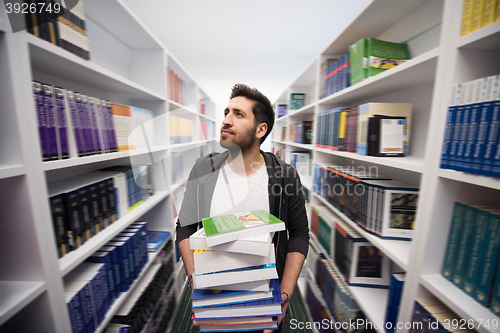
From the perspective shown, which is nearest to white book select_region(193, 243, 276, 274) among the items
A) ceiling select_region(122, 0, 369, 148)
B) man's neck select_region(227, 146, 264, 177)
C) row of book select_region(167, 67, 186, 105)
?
man's neck select_region(227, 146, 264, 177)

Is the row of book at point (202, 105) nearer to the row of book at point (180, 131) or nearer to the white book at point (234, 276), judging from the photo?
the row of book at point (180, 131)

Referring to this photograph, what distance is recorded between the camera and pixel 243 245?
60 centimetres

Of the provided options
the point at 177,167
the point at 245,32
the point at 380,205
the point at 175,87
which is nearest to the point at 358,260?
the point at 380,205

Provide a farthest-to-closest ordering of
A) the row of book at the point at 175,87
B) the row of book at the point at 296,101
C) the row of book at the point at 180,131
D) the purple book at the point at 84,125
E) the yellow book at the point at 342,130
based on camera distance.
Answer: the row of book at the point at 296,101 < the row of book at the point at 175,87 < the row of book at the point at 180,131 < the yellow book at the point at 342,130 < the purple book at the point at 84,125

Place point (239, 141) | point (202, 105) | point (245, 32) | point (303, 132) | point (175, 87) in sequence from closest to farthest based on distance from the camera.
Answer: point (239, 141) < point (175, 87) < point (303, 132) < point (245, 32) < point (202, 105)

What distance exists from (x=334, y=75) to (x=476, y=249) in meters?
1.27

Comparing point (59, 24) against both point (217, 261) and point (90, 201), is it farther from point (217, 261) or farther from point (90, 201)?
point (217, 261)

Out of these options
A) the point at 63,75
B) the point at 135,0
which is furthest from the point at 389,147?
the point at 135,0

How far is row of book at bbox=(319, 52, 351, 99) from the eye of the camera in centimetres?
124

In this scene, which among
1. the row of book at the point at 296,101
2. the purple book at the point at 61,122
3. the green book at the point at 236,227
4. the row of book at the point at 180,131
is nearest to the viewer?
the green book at the point at 236,227

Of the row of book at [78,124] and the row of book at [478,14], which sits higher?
the row of book at [478,14]

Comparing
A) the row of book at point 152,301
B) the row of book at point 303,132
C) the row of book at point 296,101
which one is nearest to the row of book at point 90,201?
the row of book at point 152,301

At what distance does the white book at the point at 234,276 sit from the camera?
2.05ft

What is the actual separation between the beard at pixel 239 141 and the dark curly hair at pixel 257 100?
0.07 metres
